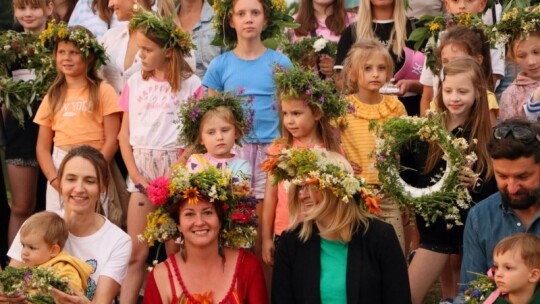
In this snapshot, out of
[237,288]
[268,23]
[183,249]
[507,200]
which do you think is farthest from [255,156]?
[507,200]

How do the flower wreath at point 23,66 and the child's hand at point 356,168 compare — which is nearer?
the child's hand at point 356,168

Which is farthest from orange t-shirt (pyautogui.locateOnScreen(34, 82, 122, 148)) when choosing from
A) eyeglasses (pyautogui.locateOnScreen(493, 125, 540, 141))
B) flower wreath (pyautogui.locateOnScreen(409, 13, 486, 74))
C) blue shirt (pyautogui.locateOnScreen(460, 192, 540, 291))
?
eyeglasses (pyautogui.locateOnScreen(493, 125, 540, 141))

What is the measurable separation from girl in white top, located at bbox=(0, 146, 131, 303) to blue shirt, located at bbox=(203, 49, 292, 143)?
134 cm

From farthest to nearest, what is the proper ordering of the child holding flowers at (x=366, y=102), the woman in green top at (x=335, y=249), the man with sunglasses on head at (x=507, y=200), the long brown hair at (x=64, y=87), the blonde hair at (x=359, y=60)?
the long brown hair at (x=64, y=87) < the blonde hair at (x=359, y=60) < the child holding flowers at (x=366, y=102) < the woman in green top at (x=335, y=249) < the man with sunglasses on head at (x=507, y=200)

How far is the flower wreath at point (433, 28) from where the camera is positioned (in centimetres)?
927

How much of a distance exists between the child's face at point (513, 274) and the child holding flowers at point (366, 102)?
191cm

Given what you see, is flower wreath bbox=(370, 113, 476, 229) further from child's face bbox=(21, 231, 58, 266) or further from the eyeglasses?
child's face bbox=(21, 231, 58, 266)

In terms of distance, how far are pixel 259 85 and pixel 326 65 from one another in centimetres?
127

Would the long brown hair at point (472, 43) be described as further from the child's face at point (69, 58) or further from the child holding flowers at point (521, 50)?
the child's face at point (69, 58)

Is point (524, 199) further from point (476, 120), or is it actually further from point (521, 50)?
point (521, 50)

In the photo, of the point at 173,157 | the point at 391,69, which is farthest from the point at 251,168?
the point at 391,69

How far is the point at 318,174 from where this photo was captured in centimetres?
735

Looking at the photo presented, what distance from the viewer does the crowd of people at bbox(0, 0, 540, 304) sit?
739cm

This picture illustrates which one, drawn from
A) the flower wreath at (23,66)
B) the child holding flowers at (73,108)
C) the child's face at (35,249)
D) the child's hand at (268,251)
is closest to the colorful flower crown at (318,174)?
the child's hand at (268,251)
